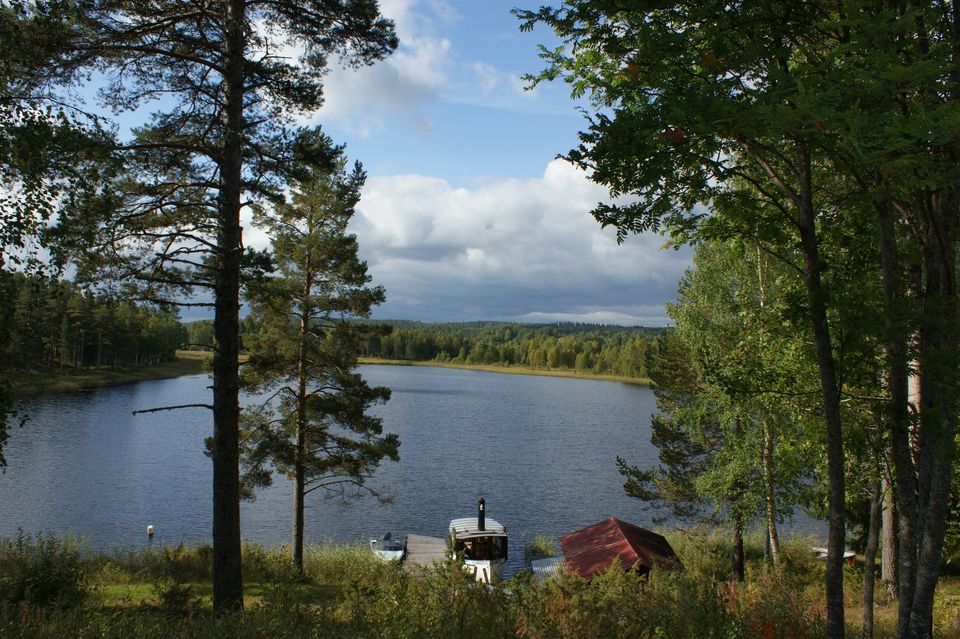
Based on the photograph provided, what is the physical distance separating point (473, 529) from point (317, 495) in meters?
12.3

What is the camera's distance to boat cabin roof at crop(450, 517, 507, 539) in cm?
2202

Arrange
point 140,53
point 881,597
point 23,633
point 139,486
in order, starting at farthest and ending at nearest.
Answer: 1. point 139,486
2. point 881,597
3. point 140,53
4. point 23,633

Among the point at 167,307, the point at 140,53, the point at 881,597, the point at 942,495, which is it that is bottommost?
the point at 881,597

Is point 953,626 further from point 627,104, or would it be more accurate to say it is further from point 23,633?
point 23,633

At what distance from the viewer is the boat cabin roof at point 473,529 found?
72.2 ft

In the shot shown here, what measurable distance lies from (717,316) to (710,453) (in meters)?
5.53

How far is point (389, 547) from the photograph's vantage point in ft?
72.2

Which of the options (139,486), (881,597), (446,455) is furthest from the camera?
(446,455)

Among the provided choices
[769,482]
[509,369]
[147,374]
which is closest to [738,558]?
[769,482]

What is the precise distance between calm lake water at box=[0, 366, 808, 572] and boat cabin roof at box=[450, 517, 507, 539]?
1.24 m

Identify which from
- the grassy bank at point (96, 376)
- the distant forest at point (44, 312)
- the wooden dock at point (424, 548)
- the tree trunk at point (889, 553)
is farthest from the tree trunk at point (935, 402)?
the grassy bank at point (96, 376)

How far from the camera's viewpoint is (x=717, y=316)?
15.9m

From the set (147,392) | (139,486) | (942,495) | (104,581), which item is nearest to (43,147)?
(942,495)

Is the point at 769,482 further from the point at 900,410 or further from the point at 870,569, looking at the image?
the point at 900,410
